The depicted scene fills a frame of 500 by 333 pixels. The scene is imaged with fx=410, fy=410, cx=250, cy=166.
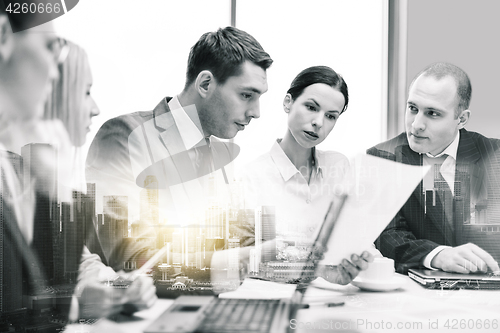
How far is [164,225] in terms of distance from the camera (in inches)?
52.9

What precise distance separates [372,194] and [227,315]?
0.62 meters

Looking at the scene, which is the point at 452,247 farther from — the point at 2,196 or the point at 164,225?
the point at 2,196

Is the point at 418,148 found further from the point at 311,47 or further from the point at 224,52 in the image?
the point at 224,52

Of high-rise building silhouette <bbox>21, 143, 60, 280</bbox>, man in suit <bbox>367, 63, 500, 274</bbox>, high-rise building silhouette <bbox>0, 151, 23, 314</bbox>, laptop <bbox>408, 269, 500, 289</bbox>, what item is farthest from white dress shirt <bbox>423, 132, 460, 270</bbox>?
high-rise building silhouette <bbox>0, 151, 23, 314</bbox>

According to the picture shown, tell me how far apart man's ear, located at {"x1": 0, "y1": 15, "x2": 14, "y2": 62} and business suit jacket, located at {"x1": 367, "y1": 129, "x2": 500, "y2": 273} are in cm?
129

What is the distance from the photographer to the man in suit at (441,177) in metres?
1.38

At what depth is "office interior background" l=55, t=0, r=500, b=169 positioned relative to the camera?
4.51 ft

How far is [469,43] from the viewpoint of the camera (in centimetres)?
138

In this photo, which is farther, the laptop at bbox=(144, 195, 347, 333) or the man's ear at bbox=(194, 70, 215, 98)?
the man's ear at bbox=(194, 70, 215, 98)

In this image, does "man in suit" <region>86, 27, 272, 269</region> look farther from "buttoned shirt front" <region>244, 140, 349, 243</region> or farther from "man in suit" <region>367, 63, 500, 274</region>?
"man in suit" <region>367, 63, 500, 274</region>

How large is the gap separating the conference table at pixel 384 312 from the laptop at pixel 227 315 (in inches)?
1.1

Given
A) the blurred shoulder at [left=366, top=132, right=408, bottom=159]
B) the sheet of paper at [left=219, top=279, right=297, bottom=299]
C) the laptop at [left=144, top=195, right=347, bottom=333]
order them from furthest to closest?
the blurred shoulder at [left=366, top=132, right=408, bottom=159] < the sheet of paper at [left=219, top=279, right=297, bottom=299] < the laptop at [left=144, top=195, right=347, bottom=333]

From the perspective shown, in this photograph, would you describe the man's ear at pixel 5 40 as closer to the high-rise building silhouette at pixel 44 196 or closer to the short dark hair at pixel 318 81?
the high-rise building silhouette at pixel 44 196


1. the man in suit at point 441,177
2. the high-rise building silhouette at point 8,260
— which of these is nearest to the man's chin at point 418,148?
the man in suit at point 441,177
